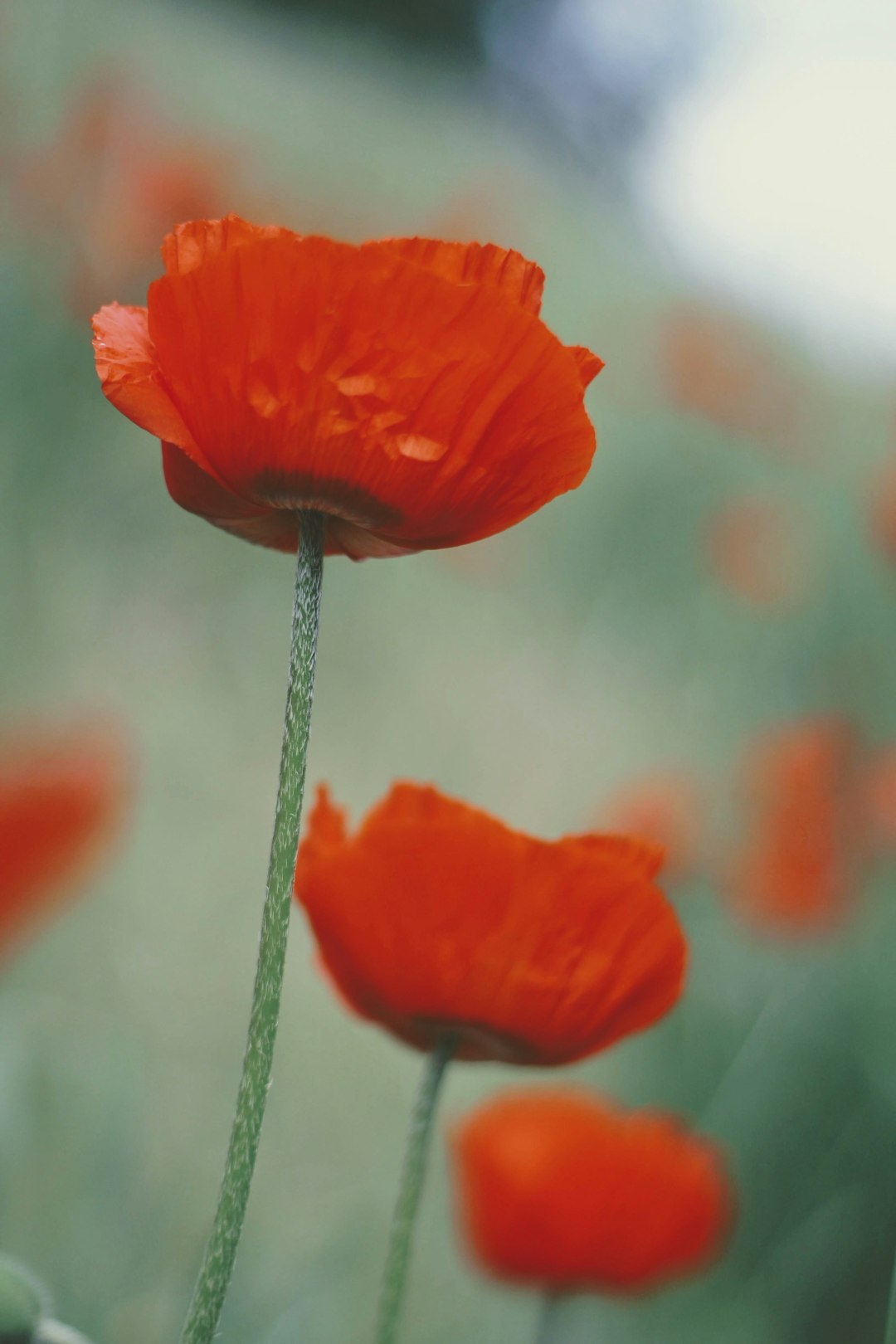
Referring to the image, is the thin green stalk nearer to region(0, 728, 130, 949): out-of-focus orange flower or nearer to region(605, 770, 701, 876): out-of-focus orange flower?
region(0, 728, 130, 949): out-of-focus orange flower

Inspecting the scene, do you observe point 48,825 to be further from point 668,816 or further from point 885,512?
point 885,512

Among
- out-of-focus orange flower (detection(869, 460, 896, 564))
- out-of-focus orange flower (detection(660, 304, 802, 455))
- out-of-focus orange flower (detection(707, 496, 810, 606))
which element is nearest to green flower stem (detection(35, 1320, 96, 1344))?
out-of-focus orange flower (detection(869, 460, 896, 564))

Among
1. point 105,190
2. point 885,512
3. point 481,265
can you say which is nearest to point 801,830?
point 885,512

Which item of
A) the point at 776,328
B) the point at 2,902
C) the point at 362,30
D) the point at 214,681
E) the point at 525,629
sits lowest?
the point at 2,902

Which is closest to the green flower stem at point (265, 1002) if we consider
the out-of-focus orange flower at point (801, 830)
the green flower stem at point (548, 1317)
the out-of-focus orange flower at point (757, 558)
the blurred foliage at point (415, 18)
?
the green flower stem at point (548, 1317)

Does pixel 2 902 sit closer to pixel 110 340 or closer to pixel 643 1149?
pixel 110 340

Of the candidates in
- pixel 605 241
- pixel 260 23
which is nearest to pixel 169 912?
pixel 605 241
